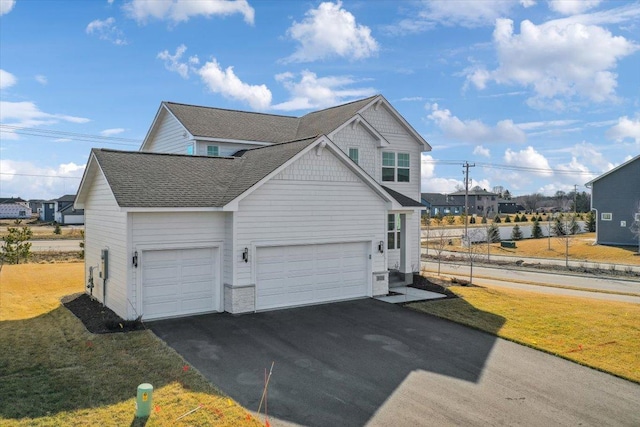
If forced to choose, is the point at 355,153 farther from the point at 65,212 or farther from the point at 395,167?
the point at 65,212

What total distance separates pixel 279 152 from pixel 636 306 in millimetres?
14279

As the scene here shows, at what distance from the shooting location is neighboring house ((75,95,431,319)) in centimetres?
1427

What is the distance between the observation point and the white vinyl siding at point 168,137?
79.2ft

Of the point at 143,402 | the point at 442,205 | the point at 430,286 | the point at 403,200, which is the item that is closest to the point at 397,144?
the point at 403,200

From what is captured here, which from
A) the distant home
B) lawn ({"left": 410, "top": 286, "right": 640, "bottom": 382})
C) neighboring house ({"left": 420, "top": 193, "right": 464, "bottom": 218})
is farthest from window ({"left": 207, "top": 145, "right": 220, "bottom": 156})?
neighboring house ({"left": 420, "top": 193, "right": 464, "bottom": 218})

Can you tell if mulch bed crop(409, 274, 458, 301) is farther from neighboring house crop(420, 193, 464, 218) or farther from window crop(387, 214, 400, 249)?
neighboring house crop(420, 193, 464, 218)

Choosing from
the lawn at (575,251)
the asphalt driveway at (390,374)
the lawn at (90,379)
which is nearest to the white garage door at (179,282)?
the asphalt driveway at (390,374)

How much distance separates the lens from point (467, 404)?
8.85 meters

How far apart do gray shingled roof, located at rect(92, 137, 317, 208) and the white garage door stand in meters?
1.61

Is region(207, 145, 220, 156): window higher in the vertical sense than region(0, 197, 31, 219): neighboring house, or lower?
higher

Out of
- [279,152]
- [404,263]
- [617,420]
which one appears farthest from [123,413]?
[404,263]

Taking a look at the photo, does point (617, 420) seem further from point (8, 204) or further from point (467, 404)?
point (8, 204)

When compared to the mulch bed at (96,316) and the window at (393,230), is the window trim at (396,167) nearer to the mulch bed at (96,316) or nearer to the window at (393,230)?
the window at (393,230)

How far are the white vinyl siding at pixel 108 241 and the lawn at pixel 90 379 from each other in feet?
4.46
